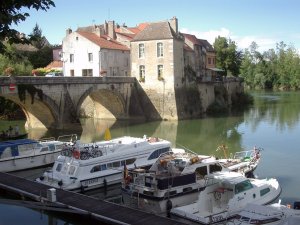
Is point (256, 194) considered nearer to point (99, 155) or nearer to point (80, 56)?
point (99, 155)

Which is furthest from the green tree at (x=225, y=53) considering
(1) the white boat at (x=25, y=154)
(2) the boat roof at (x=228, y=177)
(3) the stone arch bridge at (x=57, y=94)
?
(2) the boat roof at (x=228, y=177)

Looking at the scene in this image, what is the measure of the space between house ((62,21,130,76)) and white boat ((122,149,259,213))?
2367cm

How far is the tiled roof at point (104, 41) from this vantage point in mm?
39969

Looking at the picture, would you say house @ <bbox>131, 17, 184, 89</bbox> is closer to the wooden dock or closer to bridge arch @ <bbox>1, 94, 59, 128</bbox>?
bridge arch @ <bbox>1, 94, 59, 128</bbox>

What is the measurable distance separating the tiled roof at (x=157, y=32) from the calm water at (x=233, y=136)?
7.40 meters

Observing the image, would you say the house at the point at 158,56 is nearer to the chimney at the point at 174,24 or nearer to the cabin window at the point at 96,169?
the chimney at the point at 174,24

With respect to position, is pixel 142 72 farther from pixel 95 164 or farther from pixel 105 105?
pixel 95 164

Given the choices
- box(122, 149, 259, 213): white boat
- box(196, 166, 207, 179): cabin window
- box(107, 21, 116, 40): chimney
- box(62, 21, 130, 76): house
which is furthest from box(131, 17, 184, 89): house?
box(122, 149, 259, 213): white boat

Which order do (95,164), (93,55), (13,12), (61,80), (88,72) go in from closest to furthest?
(13,12)
(95,164)
(61,80)
(93,55)
(88,72)

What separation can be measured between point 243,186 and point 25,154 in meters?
11.0

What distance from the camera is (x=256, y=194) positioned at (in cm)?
1400

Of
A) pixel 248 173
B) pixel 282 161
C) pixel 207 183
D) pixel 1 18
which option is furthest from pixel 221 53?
pixel 1 18

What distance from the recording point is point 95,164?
17.2 meters

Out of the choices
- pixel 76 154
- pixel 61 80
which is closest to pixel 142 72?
pixel 61 80
